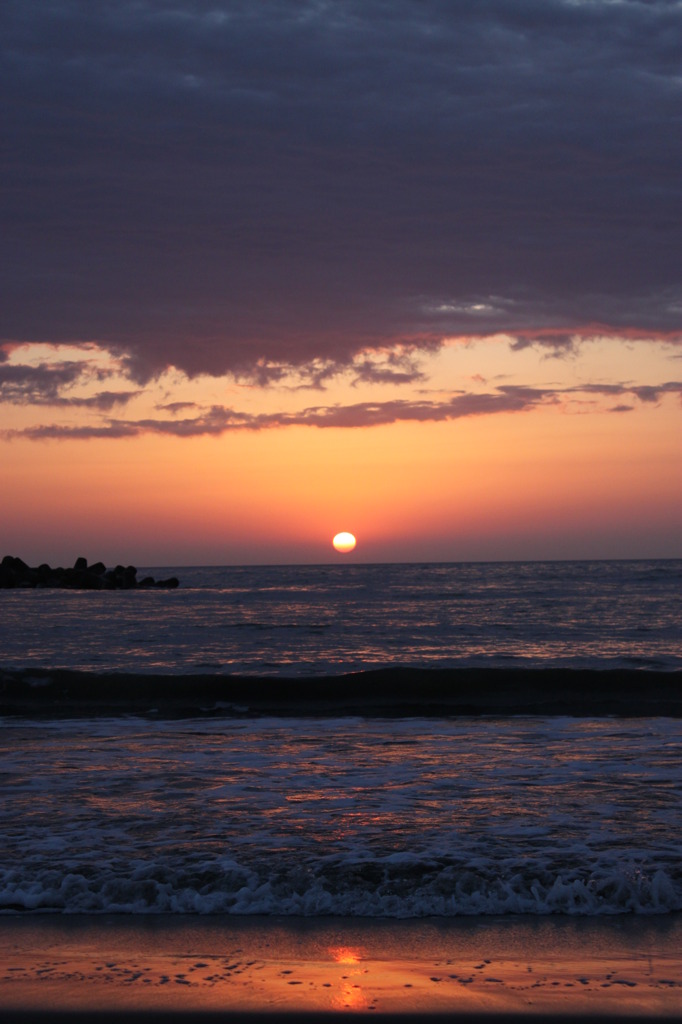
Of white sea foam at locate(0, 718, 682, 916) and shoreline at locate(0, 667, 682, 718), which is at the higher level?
white sea foam at locate(0, 718, 682, 916)

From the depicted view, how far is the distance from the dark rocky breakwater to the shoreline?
48.2 meters

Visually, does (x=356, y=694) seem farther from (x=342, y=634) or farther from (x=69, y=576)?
(x=69, y=576)

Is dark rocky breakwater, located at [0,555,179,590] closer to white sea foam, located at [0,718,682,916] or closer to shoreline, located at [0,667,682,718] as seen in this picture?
shoreline, located at [0,667,682,718]

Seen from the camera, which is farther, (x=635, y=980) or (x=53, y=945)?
(x=53, y=945)

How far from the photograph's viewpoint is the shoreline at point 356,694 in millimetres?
13953

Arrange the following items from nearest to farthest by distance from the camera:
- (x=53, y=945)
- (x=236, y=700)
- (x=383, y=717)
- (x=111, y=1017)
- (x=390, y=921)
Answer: (x=111, y=1017) < (x=53, y=945) < (x=390, y=921) < (x=383, y=717) < (x=236, y=700)

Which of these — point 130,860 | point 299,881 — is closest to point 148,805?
point 130,860

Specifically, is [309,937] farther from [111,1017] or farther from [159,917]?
[111,1017]

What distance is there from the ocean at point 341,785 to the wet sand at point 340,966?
26 cm

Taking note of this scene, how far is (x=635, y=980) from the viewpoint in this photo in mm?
4086

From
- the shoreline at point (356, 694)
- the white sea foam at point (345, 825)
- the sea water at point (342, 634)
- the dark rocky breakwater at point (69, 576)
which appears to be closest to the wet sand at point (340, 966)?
the white sea foam at point (345, 825)

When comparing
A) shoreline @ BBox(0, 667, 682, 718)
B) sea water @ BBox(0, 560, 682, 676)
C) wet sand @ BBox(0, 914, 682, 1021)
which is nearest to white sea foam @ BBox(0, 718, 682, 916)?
wet sand @ BBox(0, 914, 682, 1021)

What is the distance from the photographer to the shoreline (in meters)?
14.0

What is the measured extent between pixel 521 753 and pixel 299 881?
16.7 feet
